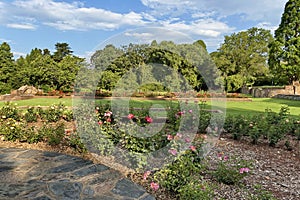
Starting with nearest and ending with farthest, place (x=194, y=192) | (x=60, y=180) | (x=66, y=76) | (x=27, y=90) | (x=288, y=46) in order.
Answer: (x=194, y=192) < (x=60, y=180) < (x=27, y=90) < (x=66, y=76) < (x=288, y=46)

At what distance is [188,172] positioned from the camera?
259 cm

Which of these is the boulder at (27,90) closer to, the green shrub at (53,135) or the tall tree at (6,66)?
the tall tree at (6,66)

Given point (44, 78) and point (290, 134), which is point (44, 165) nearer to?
point (290, 134)

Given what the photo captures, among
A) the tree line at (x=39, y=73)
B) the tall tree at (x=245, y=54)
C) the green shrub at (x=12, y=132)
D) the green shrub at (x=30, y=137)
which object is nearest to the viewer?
the green shrub at (x=30, y=137)

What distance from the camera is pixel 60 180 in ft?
9.25

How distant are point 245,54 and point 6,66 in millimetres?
18359

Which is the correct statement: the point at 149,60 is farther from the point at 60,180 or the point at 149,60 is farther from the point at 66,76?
the point at 66,76

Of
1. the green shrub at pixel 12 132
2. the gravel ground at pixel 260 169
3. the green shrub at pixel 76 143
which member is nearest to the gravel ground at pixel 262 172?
the gravel ground at pixel 260 169

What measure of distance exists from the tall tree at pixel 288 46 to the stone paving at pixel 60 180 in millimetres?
17528

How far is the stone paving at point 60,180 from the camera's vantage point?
2510 millimetres

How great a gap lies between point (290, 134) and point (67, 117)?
16.1 ft

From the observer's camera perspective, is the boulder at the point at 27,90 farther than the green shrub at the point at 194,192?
Yes

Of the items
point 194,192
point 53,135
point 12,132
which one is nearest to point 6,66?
point 12,132

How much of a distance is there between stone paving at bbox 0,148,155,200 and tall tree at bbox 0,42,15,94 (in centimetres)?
1134
